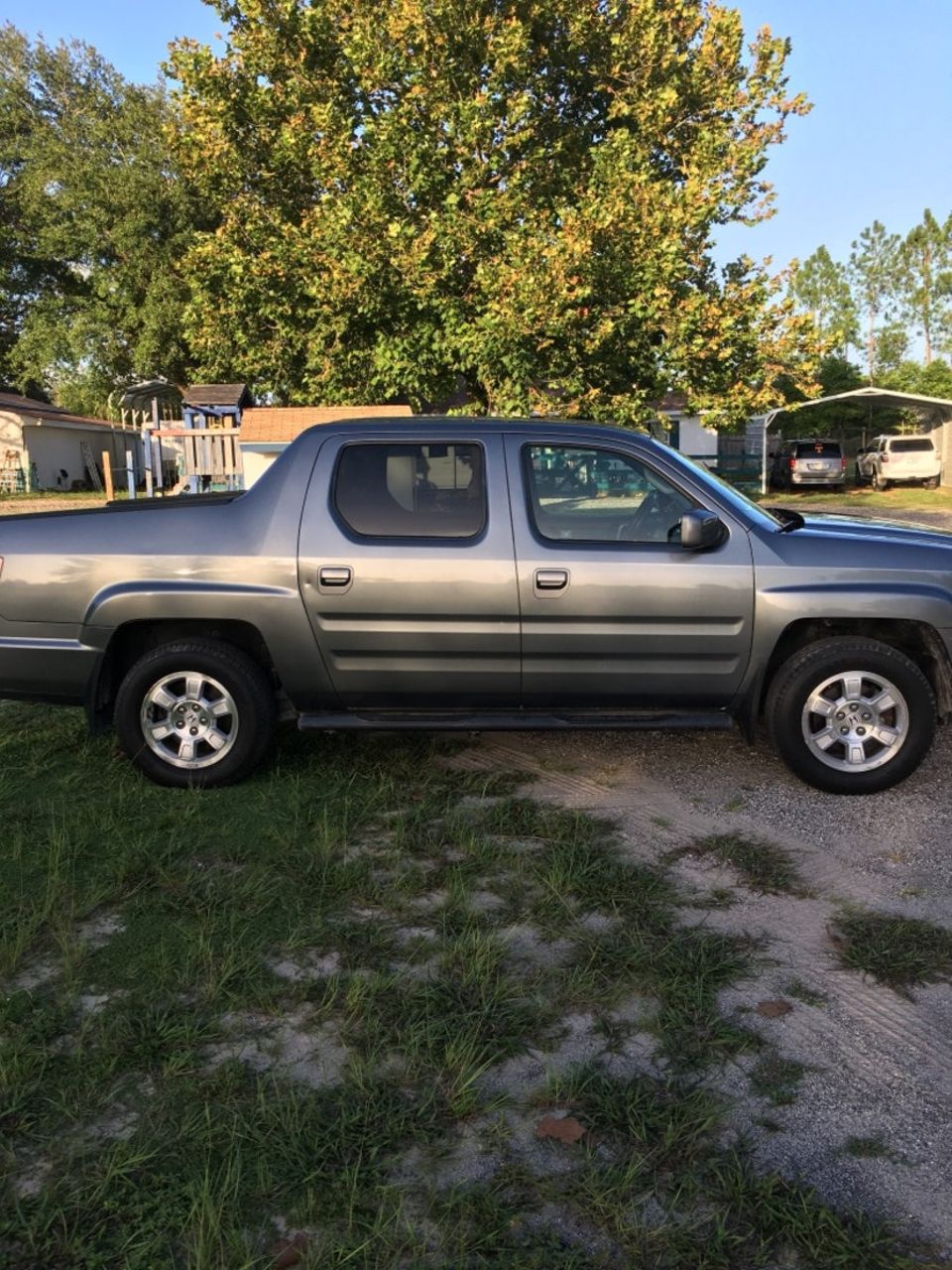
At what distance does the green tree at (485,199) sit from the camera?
17.5m

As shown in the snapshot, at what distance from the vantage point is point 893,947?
10.5 ft

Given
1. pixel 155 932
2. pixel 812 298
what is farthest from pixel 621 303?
pixel 812 298

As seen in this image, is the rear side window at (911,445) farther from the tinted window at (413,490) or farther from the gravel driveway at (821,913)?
the tinted window at (413,490)

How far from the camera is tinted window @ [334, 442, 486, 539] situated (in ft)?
15.4

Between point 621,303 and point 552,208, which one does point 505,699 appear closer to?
point 621,303

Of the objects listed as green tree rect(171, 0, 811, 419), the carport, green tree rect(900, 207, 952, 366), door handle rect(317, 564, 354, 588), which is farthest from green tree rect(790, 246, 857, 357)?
door handle rect(317, 564, 354, 588)

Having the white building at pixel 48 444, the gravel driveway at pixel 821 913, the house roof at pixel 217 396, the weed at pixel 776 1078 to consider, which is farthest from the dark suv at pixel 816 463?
the weed at pixel 776 1078

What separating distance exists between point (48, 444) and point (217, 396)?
17.7 metres

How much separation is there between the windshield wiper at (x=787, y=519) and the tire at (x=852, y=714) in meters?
0.61

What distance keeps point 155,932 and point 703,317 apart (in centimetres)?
1732

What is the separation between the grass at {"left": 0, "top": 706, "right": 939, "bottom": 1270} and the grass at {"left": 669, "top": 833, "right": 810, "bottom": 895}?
0.33 meters

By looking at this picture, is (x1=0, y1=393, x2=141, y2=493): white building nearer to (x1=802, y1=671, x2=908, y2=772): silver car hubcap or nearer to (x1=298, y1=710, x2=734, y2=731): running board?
(x1=298, y1=710, x2=734, y2=731): running board

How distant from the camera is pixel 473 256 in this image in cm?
1795

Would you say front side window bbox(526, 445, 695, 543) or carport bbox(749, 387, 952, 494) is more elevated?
carport bbox(749, 387, 952, 494)
